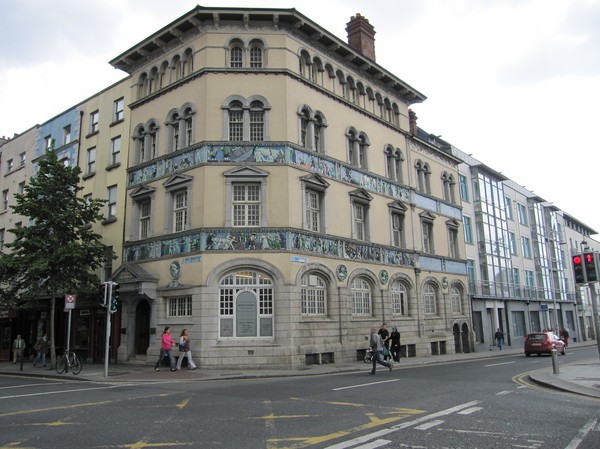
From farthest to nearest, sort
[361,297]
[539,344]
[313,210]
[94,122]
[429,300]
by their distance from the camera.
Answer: [429,300]
[94,122]
[539,344]
[361,297]
[313,210]

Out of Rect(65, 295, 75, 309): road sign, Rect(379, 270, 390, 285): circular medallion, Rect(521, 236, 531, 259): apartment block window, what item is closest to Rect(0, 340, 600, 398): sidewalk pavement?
Rect(65, 295, 75, 309): road sign

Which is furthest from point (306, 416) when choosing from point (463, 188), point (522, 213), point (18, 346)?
point (522, 213)

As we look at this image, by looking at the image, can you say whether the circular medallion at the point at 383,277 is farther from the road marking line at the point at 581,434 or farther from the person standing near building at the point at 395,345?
the road marking line at the point at 581,434

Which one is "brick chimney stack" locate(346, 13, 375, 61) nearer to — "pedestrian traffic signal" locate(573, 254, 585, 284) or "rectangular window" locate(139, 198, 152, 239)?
"rectangular window" locate(139, 198, 152, 239)

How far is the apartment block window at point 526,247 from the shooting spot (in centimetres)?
4952

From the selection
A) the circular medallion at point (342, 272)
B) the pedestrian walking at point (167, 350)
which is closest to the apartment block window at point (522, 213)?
the circular medallion at point (342, 272)

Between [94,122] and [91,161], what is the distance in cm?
252

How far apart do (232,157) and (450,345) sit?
18.5 meters

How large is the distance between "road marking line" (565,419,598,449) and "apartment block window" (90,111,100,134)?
28.2 metres

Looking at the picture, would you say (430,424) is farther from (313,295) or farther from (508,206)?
(508,206)

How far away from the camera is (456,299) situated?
33.9m

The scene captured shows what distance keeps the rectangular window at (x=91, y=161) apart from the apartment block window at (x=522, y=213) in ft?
131

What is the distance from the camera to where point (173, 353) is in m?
21.2

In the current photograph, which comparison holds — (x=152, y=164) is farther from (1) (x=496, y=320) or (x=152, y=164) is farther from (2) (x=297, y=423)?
(1) (x=496, y=320)
